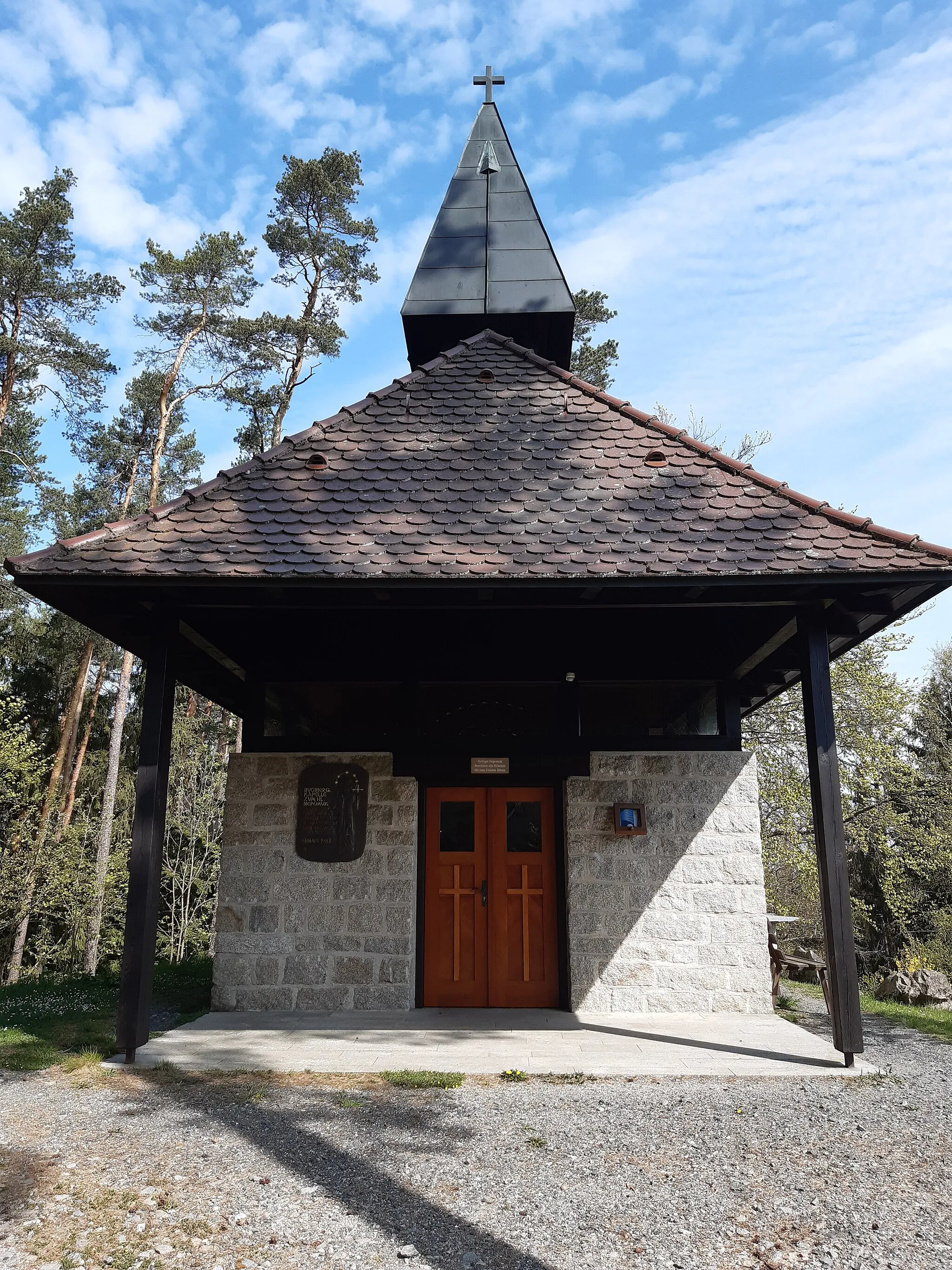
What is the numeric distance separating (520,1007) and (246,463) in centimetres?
471

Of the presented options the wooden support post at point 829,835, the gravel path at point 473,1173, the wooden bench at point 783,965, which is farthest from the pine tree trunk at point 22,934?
the wooden support post at point 829,835

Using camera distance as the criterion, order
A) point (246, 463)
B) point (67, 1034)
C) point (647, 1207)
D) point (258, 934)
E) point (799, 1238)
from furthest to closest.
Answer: point (258, 934) < point (246, 463) < point (67, 1034) < point (647, 1207) < point (799, 1238)

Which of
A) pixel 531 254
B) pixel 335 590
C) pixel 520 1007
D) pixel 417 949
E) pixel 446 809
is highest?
pixel 531 254

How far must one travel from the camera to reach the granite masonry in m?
6.65

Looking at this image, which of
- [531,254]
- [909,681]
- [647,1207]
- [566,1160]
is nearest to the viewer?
[647,1207]

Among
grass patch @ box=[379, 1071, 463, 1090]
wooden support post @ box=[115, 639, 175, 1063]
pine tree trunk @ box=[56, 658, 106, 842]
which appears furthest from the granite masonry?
pine tree trunk @ box=[56, 658, 106, 842]

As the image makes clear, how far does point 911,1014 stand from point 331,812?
5444 millimetres

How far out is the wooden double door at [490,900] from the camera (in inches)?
270

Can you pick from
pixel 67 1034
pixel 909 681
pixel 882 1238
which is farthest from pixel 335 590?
pixel 909 681

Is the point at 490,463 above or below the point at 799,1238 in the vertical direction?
above

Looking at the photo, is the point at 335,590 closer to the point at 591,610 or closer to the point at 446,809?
the point at 591,610

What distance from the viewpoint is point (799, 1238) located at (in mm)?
2820

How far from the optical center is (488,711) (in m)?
7.18

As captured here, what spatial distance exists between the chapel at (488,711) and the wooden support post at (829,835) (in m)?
0.04
